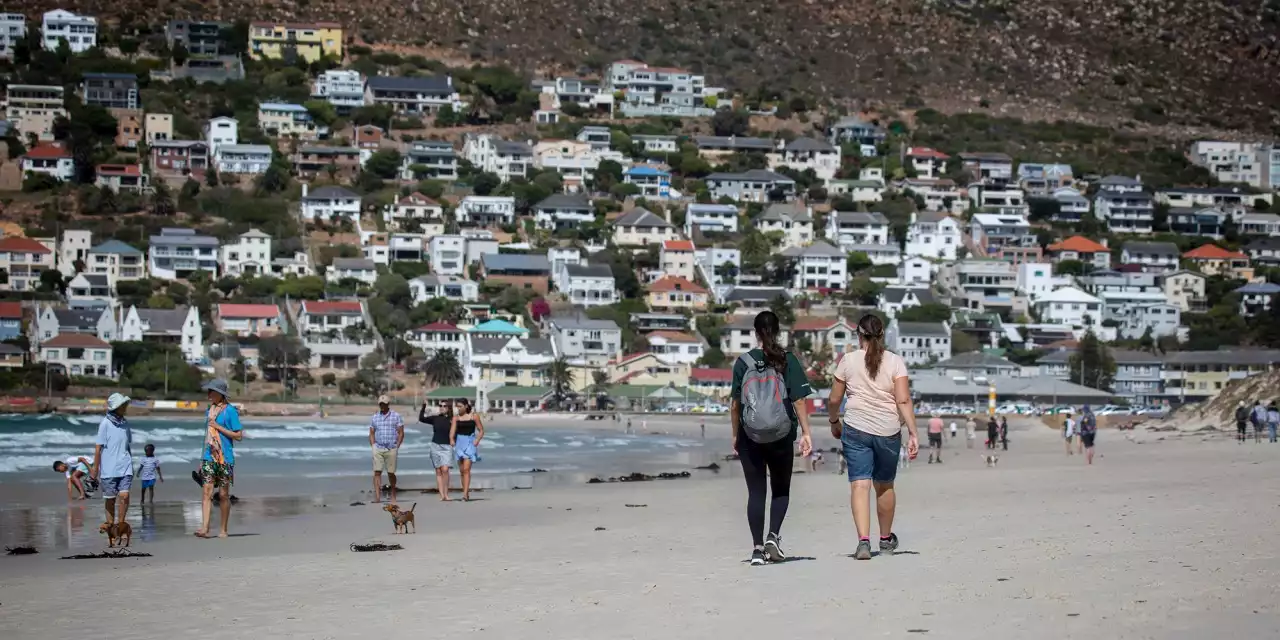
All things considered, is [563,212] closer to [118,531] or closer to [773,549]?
[118,531]

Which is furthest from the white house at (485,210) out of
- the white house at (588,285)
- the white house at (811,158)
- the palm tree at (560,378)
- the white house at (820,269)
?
the white house at (811,158)

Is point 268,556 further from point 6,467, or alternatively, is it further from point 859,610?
point 6,467

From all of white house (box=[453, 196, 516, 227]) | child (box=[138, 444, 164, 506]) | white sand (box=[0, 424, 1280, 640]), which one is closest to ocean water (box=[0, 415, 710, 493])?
child (box=[138, 444, 164, 506])

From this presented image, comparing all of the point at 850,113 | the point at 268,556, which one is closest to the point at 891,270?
the point at 850,113

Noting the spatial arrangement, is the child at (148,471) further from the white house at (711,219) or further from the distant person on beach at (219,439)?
the white house at (711,219)

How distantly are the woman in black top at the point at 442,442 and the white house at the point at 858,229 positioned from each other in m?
84.2

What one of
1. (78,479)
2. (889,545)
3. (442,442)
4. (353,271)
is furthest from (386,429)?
(353,271)

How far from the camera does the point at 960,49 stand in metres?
156

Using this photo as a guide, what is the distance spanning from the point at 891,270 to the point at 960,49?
2725 inches

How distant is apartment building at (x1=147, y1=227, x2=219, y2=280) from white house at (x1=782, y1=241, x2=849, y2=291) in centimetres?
3369

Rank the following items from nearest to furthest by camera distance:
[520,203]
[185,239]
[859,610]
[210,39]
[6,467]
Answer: [859,610], [6,467], [185,239], [520,203], [210,39]

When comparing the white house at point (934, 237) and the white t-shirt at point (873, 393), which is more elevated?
the white house at point (934, 237)

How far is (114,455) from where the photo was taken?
11.2 m

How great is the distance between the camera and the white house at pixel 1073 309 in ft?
292
